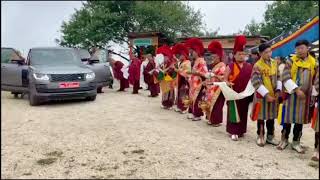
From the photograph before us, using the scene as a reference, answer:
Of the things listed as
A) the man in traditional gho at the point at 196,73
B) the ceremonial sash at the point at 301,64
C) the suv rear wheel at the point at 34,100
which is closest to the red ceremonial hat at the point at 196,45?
the man in traditional gho at the point at 196,73

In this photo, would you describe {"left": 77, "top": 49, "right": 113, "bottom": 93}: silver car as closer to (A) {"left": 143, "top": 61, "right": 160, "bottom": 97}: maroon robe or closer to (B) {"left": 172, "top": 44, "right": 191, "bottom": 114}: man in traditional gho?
(A) {"left": 143, "top": 61, "right": 160, "bottom": 97}: maroon robe

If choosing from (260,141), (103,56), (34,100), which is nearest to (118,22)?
(103,56)

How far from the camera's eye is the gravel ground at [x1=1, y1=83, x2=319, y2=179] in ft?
16.6

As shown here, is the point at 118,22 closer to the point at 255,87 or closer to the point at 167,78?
the point at 167,78

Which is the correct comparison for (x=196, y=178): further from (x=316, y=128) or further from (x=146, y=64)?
(x=146, y=64)

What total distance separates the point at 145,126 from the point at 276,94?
2.66 metres

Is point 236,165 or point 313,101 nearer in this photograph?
point 236,165

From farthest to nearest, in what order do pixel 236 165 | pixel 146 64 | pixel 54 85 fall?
pixel 146 64
pixel 54 85
pixel 236 165

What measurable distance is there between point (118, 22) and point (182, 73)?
18.7 metres

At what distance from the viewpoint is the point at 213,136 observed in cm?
708

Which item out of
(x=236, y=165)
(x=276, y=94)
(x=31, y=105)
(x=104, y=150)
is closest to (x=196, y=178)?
(x=236, y=165)

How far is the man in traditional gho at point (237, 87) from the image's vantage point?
6.76m

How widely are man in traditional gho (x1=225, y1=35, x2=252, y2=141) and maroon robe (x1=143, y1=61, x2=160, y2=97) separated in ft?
20.3

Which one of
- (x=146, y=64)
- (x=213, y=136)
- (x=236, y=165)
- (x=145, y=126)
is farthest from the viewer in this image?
(x=146, y=64)
